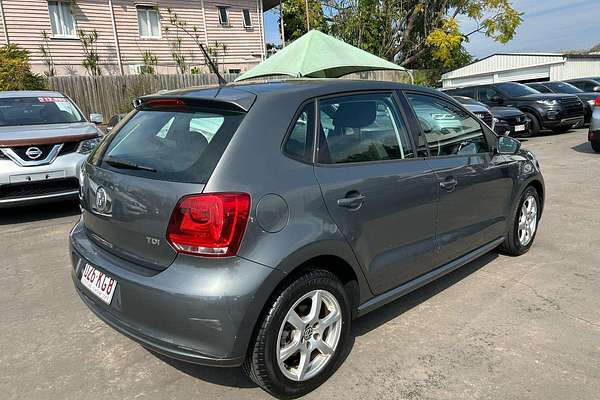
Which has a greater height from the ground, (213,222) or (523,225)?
(213,222)

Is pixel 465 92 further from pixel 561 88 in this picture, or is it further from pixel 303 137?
pixel 303 137

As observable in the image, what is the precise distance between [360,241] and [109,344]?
177cm

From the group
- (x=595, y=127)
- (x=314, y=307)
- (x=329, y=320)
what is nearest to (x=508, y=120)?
(x=595, y=127)

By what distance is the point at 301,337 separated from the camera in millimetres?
2527

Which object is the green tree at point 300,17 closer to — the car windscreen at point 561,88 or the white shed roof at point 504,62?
the white shed roof at point 504,62

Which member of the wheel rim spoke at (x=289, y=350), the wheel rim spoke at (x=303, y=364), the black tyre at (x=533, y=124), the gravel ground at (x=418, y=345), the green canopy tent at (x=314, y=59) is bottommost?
the gravel ground at (x=418, y=345)

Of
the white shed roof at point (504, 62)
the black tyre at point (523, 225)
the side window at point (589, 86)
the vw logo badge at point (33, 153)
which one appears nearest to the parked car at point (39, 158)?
the vw logo badge at point (33, 153)

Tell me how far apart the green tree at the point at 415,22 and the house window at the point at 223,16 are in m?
6.96

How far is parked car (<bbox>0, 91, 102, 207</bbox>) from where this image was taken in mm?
5742

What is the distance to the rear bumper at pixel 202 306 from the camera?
222cm

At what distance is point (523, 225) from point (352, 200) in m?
2.51

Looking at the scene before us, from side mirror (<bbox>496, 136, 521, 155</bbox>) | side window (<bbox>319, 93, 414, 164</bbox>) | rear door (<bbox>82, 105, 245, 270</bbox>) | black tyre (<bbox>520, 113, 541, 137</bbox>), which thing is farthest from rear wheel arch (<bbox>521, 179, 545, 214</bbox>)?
black tyre (<bbox>520, 113, 541, 137</bbox>)

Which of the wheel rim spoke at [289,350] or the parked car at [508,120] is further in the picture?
the parked car at [508,120]

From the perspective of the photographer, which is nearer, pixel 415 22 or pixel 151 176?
pixel 151 176
